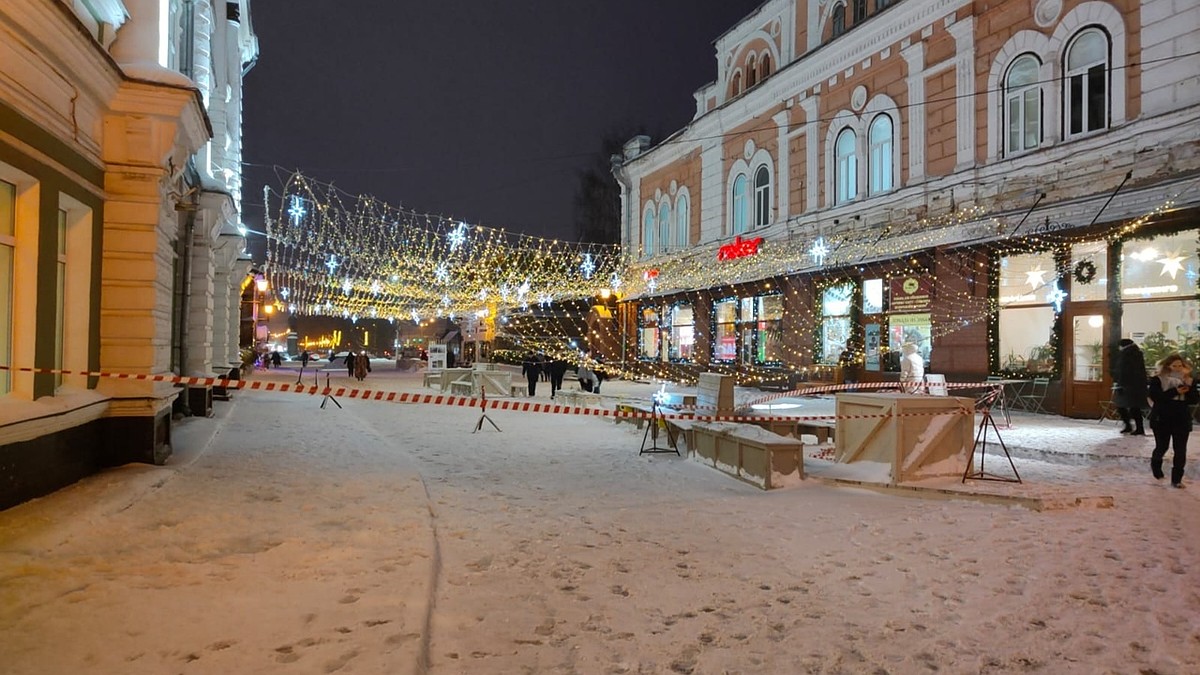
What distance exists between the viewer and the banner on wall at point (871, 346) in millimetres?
18203

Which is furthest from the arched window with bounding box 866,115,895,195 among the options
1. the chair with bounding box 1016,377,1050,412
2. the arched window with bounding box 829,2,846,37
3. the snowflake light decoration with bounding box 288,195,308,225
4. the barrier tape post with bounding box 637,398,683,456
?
the snowflake light decoration with bounding box 288,195,308,225

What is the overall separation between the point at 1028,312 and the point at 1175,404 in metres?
7.20

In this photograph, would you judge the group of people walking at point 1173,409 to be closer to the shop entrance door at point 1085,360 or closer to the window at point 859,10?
the shop entrance door at point 1085,360

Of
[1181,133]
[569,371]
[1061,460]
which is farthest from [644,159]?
[1061,460]

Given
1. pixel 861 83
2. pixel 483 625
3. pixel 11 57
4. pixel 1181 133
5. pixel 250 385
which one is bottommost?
pixel 483 625

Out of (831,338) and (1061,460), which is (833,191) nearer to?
(831,338)

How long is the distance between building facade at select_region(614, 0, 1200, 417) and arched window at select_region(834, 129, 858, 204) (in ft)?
0.17

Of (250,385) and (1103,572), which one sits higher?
(250,385)

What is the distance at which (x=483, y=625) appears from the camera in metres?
4.23

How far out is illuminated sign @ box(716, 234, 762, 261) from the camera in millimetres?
21688

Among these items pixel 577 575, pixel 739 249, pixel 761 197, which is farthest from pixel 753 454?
pixel 761 197

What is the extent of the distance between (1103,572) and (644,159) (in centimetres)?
2540

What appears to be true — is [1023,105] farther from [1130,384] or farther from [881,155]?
[1130,384]

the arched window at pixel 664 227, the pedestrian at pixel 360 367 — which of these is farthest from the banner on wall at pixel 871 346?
the pedestrian at pixel 360 367
